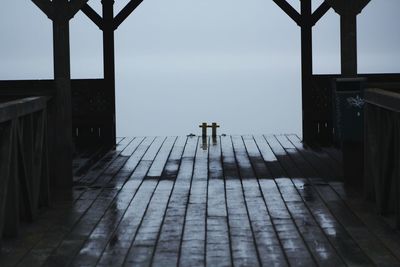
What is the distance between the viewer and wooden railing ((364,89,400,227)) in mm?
7457

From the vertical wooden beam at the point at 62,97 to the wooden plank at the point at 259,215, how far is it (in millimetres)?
1825

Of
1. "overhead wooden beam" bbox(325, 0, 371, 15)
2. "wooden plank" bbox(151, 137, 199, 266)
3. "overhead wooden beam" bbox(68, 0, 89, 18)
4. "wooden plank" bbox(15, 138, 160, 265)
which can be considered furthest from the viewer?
"overhead wooden beam" bbox(325, 0, 371, 15)

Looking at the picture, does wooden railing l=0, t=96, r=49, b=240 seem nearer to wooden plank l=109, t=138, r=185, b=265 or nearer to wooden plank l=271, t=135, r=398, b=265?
wooden plank l=109, t=138, r=185, b=265

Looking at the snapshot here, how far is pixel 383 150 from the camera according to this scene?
8.12 metres

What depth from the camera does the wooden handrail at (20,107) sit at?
7.07m

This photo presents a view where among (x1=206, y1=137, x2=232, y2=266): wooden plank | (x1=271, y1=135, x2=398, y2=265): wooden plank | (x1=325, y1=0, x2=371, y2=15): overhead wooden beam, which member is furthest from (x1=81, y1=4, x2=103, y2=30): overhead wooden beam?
(x1=325, y1=0, x2=371, y2=15): overhead wooden beam

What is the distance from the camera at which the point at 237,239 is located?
282 inches

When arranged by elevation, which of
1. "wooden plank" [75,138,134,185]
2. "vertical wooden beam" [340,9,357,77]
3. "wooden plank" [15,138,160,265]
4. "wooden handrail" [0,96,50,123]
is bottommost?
"wooden plank" [15,138,160,265]

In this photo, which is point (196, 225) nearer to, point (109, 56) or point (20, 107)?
point (20, 107)

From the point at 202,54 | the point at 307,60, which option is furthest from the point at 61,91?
the point at 202,54

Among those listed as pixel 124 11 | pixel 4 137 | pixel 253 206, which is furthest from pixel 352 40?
pixel 124 11

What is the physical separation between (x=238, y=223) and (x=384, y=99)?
1511 millimetres

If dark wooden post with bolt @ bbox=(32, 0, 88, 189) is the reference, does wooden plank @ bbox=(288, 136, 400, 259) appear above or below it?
below

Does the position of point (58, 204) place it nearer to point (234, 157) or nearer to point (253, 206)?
point (253, 206)
